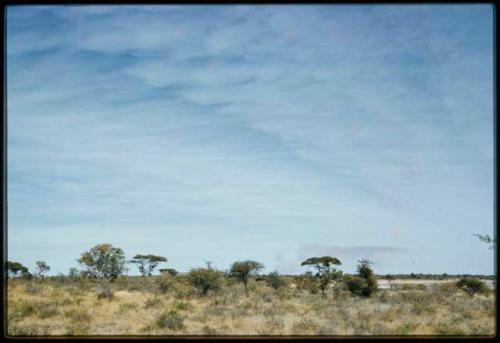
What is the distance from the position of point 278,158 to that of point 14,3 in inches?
428

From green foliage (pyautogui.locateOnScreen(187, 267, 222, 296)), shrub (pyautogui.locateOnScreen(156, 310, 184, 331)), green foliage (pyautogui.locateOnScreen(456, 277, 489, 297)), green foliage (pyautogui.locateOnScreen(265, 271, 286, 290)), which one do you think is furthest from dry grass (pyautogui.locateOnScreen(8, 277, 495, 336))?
green foliage (pyautogui.locateOnScreen(265, 271, 286, 290))

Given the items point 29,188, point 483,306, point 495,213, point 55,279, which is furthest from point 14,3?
point 55,279

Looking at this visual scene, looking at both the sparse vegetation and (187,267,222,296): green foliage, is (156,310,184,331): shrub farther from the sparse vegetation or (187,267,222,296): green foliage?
(187,267,222,296): green foliage

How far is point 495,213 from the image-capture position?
2.99m

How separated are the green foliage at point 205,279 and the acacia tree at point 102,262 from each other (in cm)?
401

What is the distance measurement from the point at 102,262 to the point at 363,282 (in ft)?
27.6

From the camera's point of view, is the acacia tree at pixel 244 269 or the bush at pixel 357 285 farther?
the acacia tree at pixel 244 269

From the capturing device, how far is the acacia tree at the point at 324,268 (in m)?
15.9

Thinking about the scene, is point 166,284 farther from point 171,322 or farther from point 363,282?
point 171,322

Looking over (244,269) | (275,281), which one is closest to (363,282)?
(275,281)

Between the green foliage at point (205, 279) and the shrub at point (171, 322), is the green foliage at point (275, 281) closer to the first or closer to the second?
the green foliage at point (205, 279)

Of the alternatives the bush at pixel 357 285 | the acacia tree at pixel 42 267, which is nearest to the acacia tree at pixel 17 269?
the acacia tree at pixel 42 267

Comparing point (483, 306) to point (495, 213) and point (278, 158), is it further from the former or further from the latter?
point (495, 213)

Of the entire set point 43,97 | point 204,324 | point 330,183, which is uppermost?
point 43,97
